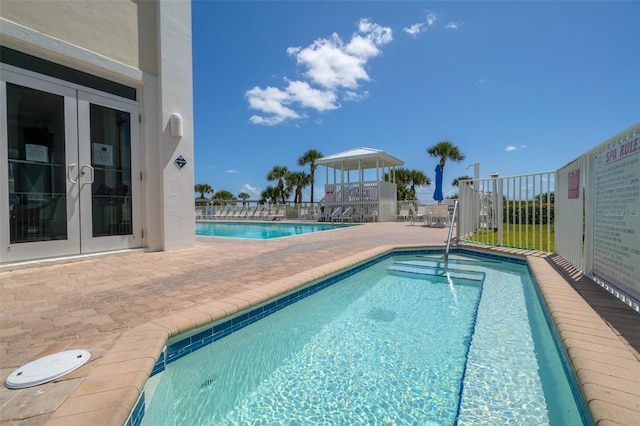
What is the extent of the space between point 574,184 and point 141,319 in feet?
15.2

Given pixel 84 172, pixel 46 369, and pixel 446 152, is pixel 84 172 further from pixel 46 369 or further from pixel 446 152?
pixel 446 152

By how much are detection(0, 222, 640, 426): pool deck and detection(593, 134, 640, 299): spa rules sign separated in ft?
0.75

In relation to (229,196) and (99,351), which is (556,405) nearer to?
(99,351)

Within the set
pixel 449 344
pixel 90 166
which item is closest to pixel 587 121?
pixel 449 344

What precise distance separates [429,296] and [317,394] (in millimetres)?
2256

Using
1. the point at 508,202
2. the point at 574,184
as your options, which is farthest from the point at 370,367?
the point at 508,202

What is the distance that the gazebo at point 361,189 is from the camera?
1470 cm

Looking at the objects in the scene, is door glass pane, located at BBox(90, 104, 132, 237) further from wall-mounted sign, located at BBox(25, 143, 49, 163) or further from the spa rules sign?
the spa rules sign

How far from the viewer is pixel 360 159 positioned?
1486cm

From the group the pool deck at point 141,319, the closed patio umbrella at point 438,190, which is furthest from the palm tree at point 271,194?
the pool deck at point 141,319

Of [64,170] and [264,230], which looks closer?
[64,170]

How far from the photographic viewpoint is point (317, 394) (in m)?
1.71

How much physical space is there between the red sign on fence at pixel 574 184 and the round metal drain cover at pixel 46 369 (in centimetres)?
469

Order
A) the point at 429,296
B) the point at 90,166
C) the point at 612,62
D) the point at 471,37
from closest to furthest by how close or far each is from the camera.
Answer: the point at 429,296
the point at 90,166
the point at 612,62
the point at 471,37
